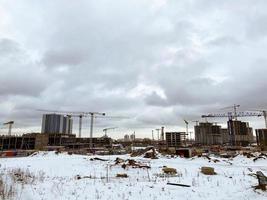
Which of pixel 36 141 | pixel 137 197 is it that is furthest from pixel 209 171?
pixel 36 141

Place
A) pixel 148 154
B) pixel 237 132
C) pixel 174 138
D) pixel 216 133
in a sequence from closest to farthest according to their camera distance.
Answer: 1. pixel 148 154
2. pixel 174 138
3. pixel 237 132
4. pixel 216 133

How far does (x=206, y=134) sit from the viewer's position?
604 ft

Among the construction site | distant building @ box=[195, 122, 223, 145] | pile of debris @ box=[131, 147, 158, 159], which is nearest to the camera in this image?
pile of debris @ box=[131, 147, 158, 159]

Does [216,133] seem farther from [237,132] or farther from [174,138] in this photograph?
[174,138]

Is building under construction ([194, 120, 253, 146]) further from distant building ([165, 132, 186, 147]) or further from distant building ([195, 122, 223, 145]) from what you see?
distant building ([165, 132, 186, 147])

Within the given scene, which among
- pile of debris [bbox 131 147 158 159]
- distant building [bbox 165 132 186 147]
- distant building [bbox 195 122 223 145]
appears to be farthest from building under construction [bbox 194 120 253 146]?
pile of debris [bbox 131 147 158 159]

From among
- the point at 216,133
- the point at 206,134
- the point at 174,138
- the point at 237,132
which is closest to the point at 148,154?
the point at 174,138

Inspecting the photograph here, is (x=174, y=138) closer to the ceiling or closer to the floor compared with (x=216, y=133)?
closer to the floor

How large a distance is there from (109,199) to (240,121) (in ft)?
547

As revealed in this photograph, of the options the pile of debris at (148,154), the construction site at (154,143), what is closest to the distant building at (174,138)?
the construction site at (154,143)

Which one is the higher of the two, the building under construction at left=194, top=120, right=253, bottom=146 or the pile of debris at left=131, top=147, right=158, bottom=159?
the building under construction at left=194, top=120, right=253, bottom=146

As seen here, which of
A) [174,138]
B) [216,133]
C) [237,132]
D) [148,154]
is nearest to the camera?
[148,154]

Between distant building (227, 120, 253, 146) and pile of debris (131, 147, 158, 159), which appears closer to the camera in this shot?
pile of debris (131, 147, 158, 159)

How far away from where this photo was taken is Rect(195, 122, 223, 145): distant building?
597ft
